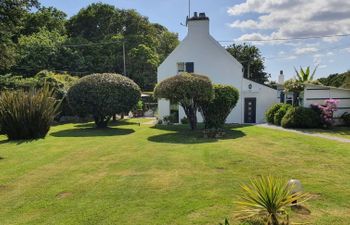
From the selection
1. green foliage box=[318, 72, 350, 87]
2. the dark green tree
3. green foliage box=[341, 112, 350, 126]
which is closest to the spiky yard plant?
green foliage box=[341, 112, 350, 126]

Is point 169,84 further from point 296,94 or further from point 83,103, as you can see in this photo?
point 296,94

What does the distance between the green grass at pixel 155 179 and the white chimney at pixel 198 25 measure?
13.8 metres

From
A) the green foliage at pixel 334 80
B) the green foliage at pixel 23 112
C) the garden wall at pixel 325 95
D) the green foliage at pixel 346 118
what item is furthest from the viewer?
the green foliage at pixel 334 80

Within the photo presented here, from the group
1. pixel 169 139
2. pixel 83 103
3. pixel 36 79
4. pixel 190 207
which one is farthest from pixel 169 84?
pixel 36 79

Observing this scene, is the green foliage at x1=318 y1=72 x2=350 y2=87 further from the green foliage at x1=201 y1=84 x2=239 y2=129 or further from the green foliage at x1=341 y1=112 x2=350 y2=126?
the green foliage at x1=201 y1=84 x2=239 y2=129

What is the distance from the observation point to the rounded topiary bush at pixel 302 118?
765 inches

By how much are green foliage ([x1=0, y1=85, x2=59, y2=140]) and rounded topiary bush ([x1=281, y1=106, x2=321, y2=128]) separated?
1363 cm

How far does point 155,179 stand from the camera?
26.3 ft

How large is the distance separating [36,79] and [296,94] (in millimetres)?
21104

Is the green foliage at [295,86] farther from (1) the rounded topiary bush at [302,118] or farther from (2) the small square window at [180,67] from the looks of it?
(2) the small square window at [180,67]

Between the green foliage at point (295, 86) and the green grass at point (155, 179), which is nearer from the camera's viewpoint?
the green grass at point (155, 179)

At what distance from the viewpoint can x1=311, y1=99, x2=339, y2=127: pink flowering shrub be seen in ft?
63.4

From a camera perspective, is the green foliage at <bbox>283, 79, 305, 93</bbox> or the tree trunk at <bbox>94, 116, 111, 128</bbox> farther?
the tree trunk at <bbox>94, 116, 111, 128</bbox>

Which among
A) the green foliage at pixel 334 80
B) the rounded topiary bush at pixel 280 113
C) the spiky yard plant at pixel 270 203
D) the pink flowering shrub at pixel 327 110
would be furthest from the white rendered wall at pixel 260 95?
the spiky yard plant at pixel 270 203
